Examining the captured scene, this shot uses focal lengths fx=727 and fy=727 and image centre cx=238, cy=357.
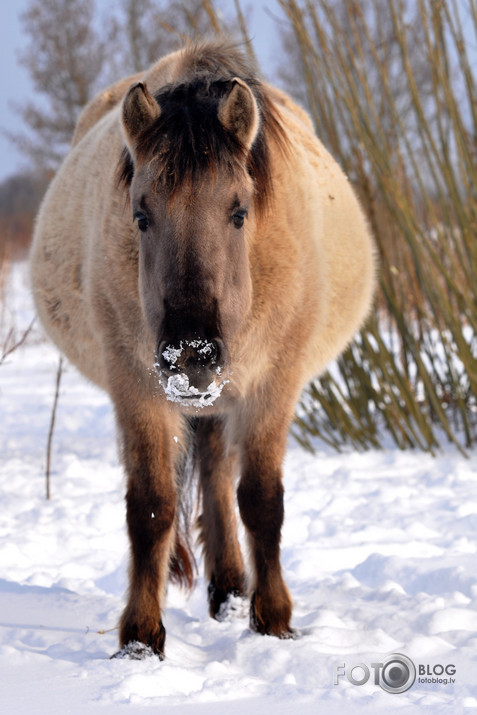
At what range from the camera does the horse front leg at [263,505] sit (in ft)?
9.96

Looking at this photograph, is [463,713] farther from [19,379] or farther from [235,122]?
Result: [19,379]

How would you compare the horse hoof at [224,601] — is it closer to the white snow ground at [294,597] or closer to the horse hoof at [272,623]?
the white snow ground at [294,597]

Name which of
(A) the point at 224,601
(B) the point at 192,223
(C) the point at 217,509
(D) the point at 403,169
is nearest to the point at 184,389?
(B) the point at 192,223

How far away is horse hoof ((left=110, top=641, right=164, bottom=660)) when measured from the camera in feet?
8.57

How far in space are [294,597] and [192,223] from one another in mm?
1941

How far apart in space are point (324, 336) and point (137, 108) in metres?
1.64

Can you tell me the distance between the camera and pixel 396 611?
2998 mm

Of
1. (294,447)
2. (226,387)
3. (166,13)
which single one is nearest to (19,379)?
(294,447)

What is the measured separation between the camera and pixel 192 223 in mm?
2410

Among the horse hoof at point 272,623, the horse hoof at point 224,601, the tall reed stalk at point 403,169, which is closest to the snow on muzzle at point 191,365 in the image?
the horse hoof at point 272,623

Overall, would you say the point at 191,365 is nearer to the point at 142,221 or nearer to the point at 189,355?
the point at 189,355

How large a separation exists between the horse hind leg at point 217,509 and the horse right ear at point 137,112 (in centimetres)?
150

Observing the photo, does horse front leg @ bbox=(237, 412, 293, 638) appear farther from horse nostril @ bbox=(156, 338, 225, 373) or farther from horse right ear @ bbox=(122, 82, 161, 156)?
horse right ear @ bbox=(122, 82, 161, 156)

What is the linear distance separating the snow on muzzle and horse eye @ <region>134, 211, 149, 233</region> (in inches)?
19.1
